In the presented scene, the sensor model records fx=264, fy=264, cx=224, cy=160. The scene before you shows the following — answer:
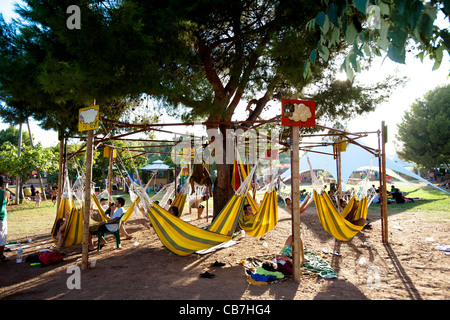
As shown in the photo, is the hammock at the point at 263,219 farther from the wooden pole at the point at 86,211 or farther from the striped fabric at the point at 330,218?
the wooden pole at the point at 86,211

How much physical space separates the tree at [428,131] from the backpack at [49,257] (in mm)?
18692

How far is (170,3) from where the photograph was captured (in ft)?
11.0

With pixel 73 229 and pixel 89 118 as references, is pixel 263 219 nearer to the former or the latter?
pixel 89 118

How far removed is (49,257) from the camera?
10.8 ft

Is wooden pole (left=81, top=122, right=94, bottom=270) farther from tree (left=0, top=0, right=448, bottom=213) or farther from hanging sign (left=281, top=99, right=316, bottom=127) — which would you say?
hanging sign (left=281, top=99, right=316, bottom=127)

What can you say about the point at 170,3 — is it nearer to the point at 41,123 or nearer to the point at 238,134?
the point at 238,134

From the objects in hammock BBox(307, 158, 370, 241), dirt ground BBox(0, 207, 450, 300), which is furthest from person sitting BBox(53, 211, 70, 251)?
hammock BBox(307, 158, 370, 241)

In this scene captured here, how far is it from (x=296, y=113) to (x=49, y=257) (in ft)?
11.3

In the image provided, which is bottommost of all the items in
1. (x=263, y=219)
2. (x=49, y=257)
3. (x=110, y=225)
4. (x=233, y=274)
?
(x=233, y=274)

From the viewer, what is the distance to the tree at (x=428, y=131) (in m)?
15.4

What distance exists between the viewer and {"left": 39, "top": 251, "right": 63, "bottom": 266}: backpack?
10.6 ft

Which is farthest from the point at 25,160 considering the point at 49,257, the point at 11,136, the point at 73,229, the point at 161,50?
the point at 11,136

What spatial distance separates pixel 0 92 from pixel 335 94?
17.2 feet
